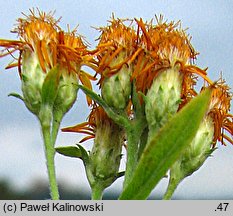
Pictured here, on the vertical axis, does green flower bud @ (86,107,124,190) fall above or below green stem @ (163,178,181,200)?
above

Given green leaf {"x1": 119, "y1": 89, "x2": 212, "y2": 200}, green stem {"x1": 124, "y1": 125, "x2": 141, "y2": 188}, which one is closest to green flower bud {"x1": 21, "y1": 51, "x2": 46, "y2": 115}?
green stem {"x1": 124, "y1": 125, "x2": 141, "y2": 188}

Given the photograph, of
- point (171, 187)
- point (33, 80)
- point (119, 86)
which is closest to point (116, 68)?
point (119, 86)

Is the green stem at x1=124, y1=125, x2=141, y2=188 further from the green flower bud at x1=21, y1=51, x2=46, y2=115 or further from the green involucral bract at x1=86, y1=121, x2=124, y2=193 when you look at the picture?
the green flower bud at x1=21, y1=51, x2=46, y2=115

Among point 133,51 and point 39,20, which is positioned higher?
point 39,20

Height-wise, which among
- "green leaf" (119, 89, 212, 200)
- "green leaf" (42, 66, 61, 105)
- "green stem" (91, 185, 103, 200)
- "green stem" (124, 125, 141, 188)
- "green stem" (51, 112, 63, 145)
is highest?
"green leaf" (42, 66, 61, 105)

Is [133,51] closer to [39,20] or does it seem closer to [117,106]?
[117,106]

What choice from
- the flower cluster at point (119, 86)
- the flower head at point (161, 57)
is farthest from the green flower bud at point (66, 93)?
the flower head at point (161, 57)

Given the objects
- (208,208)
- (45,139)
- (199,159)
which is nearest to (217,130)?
(199,159)
